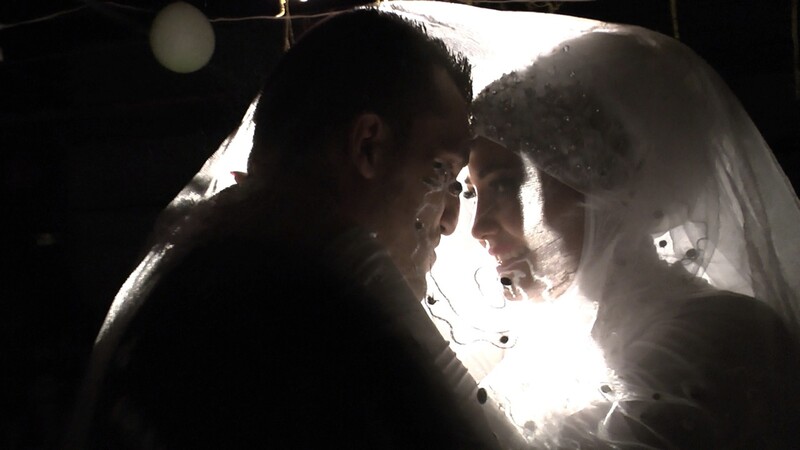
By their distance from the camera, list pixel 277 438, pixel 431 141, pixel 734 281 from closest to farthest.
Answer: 1. pixel 277 438
2. pixel 431 141
3. pixel 734 281

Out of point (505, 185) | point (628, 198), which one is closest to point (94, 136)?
point (505, 185)

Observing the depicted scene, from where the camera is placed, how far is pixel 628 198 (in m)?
1.18

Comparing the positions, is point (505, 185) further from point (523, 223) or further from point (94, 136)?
point (94, 136)

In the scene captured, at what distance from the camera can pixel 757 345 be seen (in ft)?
3.54

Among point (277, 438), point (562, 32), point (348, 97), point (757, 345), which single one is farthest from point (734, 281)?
point (277, 438)

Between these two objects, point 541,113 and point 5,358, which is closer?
point 541,113

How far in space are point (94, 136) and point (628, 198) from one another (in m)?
2.83

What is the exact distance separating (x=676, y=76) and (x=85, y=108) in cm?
271

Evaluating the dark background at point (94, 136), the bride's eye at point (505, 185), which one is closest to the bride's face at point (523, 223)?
the bride's eye at point (505, 185)

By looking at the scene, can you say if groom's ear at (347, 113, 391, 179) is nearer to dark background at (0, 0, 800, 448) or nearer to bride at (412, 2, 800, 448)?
bride at (412, 2, 800, 448)

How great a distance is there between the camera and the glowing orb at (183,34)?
78.6 inches

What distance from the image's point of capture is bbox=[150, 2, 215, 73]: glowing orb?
200 cm

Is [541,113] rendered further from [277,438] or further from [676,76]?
[277,438]

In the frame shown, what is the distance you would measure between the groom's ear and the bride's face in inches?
12.2
